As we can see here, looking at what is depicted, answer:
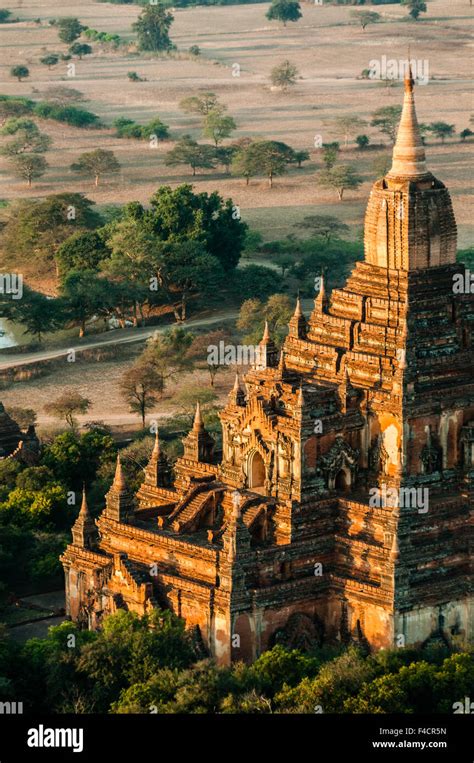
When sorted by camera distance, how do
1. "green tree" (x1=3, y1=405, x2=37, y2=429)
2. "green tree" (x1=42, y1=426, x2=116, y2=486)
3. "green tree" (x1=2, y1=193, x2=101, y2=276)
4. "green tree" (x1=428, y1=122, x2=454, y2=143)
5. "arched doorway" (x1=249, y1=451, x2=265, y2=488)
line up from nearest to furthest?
1. "arched doorway" (x1=249, y1=451, x2=265, y2=488)
2. "green tree" (x1=42, y1=426, x2=116, y2=486)
3. "green tree" (x1=3, y1=405, x2=37, y2=429)
4. "green tree" (x1=2, y1=193, x2=101, y2=276)
5. "green tree" (x1=428, y1=122, x2=454, y2=143)

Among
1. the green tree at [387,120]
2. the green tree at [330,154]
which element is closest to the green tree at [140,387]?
the green tree at [330,154]

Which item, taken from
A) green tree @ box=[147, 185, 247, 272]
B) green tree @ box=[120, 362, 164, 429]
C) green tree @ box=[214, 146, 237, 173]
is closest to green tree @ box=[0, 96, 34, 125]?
green tree @ box=[214, 146, 237, 173]

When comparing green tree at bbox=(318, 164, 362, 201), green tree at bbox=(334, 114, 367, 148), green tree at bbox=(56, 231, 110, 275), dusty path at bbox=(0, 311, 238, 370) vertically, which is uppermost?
green tree at bbox=(334, 114, 367, 148)

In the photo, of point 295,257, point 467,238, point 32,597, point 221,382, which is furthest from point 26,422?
point 467,238

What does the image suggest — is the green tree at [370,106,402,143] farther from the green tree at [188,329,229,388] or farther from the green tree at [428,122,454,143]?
the green tree at [188,329,229,388]

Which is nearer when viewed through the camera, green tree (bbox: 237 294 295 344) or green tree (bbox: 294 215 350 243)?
green tree (bbox: 237 294 295 344)

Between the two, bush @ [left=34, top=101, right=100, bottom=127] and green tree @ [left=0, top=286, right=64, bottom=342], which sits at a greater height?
bush @ [left=34, top=101, right=100, bottom=127]
